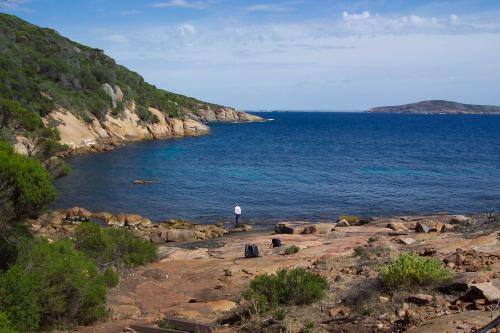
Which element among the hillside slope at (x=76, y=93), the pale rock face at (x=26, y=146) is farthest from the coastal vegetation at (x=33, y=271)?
the hillside slope at (x=76, y=93)

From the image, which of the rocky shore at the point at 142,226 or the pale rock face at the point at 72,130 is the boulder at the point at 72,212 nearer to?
the rocky shore at the point at 142,226

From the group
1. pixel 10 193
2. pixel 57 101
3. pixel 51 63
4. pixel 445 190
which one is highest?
pixel 51 63

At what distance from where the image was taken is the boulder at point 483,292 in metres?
8.92

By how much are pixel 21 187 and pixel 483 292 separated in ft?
33.1

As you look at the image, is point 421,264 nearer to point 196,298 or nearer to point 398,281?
point 398,281

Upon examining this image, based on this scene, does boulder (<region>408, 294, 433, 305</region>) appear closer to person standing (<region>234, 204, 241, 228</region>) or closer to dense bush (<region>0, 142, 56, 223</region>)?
dense bush (<region>0, 142, 56, 223</region>)

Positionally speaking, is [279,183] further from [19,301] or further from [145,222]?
[19,301]

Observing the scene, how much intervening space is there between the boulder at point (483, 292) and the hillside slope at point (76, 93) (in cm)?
4521

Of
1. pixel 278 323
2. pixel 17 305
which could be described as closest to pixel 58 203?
pixel 17 305

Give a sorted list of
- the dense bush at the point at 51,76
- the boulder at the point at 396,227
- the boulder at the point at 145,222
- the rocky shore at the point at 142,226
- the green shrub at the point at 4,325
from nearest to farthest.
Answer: the green shrub at the point at 4,325 < the boulder at the point at 396,227 < the rocky shore at the point at 142,226 < the boulder at the point at 145,222 < the dense bush at the point at 51,76

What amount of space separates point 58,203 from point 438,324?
3282cm

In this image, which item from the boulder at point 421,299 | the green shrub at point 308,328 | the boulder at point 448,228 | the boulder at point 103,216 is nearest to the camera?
the green shrub at point 308,328

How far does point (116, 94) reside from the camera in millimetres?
83875

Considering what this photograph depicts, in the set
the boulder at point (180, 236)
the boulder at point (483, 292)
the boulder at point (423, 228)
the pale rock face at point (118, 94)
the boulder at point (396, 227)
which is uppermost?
the pale rock face at point (118, 94)
